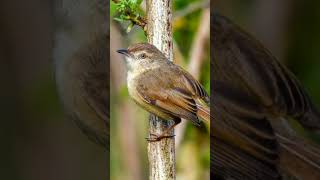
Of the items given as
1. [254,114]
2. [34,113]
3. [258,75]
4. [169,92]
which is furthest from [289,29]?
[34,113]

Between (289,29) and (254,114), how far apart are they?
266 mm

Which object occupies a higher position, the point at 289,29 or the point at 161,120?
the point at 289,29

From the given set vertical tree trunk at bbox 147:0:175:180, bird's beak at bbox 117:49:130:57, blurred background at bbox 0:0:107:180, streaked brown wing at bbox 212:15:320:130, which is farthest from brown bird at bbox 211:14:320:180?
blurred background at bbox 0:0:107:180

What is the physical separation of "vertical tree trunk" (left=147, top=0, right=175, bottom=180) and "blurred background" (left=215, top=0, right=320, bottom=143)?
0.15 meters

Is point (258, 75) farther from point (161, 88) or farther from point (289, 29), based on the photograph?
point (161, 88)

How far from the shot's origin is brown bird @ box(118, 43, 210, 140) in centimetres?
222

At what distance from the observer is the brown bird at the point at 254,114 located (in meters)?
2.26

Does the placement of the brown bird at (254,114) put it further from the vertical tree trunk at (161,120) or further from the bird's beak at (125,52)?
the bird's beak at (125,52)

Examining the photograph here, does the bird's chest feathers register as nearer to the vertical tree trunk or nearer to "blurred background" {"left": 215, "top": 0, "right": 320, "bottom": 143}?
the vertical tree trunk

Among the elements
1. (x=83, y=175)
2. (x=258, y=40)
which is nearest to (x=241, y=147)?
(x=258, y=40)

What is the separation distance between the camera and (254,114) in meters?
2.29

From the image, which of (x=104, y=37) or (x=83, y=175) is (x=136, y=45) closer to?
(x=104, y=37)

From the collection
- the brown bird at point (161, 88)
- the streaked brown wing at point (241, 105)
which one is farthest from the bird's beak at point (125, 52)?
the streaked brown wing at point (241, 105)

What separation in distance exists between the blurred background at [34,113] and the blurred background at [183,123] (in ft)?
0.27
